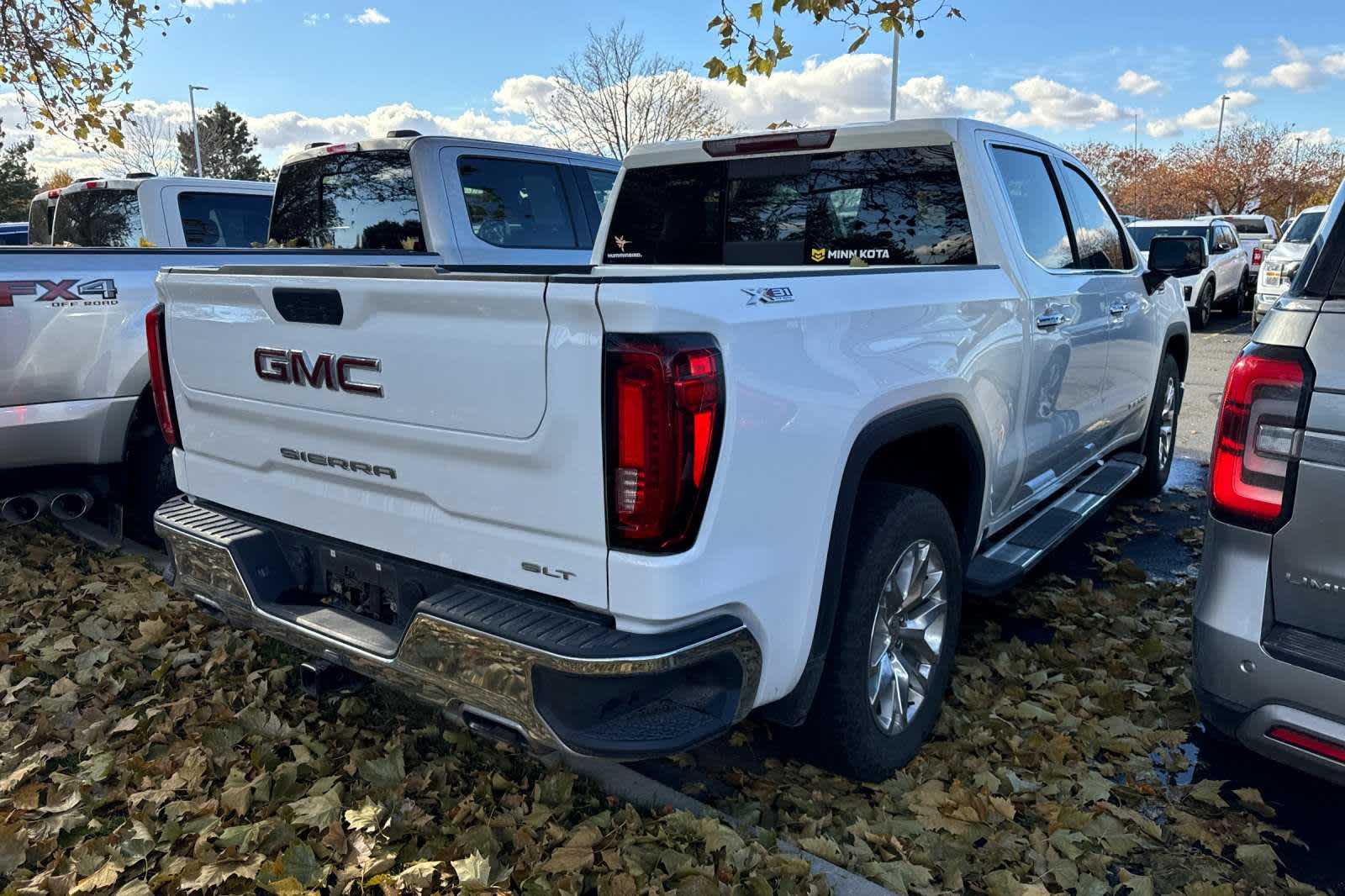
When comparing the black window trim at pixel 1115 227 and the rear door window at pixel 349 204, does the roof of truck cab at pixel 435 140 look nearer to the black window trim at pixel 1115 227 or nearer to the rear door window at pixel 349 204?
the rear door window at pixel 349 204

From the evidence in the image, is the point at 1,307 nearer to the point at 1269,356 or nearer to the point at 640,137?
the point at 1269,356

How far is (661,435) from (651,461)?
0.06m

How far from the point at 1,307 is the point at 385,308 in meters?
2.80

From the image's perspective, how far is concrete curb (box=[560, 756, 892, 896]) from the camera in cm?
248

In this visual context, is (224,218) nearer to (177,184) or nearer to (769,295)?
(177,184)

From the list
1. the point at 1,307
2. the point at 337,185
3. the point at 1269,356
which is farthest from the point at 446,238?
the point at 1269,356

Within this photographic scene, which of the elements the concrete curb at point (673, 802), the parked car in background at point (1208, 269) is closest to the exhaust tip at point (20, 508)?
the concrete curb at point (673, 802)

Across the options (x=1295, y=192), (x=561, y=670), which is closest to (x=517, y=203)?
(x=561, y=670)

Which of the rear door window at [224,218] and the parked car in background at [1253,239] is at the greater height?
the rear door window at [224,218]

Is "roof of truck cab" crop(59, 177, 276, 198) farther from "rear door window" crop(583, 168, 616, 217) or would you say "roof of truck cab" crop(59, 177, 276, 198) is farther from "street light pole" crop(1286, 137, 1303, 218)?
"street light pole" crop(1286, 137, 1303, 218)

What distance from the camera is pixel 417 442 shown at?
246 centimetres

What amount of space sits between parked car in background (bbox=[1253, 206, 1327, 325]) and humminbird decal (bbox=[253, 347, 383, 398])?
1335 cm

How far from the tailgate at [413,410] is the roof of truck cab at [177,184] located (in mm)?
4788

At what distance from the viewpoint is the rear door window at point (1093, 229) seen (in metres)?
4.63
